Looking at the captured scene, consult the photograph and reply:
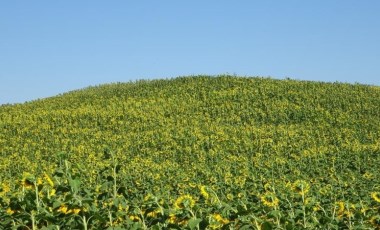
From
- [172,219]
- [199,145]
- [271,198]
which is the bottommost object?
[172,219]

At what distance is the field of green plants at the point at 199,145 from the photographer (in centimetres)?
567

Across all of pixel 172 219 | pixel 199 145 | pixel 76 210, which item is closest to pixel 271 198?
pixel 172 219

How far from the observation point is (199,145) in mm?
28828

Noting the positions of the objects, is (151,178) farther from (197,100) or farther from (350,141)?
(197,100)

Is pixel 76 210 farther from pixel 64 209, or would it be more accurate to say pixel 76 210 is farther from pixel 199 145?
pixel 199 145

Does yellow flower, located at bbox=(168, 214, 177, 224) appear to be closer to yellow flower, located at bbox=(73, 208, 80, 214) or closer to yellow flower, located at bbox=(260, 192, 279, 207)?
yellow flower, located at bbox=(73, 208, 80, 214)

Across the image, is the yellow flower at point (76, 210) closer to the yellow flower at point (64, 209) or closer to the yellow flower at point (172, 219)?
the yellow flower at point (64, 209)

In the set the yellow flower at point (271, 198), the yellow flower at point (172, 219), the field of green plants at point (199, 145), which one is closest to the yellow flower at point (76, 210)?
the field of green plants at point (199, 145)

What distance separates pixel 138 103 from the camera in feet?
136

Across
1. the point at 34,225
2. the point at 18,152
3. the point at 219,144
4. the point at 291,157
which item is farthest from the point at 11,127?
the point at 34,225

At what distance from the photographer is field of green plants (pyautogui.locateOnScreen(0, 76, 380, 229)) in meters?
5.67

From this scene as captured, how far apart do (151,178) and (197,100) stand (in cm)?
2188

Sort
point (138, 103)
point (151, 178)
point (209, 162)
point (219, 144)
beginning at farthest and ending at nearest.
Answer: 1. point (138, 103)
2. point (219, 144)
3. point (209, 162)
4. point (151, 178)

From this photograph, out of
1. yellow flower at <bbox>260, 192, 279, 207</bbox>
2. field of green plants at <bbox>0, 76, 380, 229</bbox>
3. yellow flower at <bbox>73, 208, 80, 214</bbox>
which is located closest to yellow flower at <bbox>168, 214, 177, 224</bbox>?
field of green plants at <bbox>0, 76, 380, 229</bbox>
